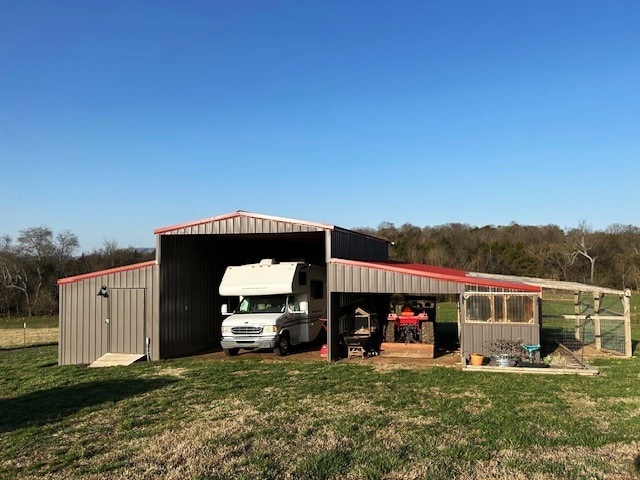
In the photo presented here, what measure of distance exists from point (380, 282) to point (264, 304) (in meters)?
4.20

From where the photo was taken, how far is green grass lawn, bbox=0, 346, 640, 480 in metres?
6.00

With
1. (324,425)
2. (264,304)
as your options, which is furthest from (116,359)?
(324,425)

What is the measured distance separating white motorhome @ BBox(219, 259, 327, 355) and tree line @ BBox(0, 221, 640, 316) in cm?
3208

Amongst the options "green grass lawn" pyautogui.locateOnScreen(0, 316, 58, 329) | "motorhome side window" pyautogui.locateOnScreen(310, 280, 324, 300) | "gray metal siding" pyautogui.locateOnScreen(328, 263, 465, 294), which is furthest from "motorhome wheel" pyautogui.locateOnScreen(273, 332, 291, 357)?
"green grass lawn" pyautogui.locateOnScreen(0, 316, 58, 329)

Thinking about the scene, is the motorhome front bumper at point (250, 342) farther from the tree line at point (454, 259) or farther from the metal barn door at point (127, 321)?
the tree line at point (454, 259)

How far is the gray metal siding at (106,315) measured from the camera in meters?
15.6

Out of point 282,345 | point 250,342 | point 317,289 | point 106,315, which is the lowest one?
point 282,345

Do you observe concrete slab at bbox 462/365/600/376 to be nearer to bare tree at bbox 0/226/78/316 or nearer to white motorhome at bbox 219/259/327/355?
white motorhome at bbox 219/259/327/355

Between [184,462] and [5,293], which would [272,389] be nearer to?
[184,462]

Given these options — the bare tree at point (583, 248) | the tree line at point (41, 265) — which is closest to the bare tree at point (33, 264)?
the tree line at point (41, 265)

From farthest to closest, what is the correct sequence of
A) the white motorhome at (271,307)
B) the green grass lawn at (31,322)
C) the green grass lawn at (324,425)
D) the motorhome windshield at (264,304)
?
the green grass lawn at (31,322) → the motorhome windshield at (264,304) → the white motorhome at (271,307) → the green grass lawn at (324,425)

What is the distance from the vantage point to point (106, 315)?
15734mm

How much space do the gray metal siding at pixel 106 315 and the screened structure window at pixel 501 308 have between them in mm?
9458

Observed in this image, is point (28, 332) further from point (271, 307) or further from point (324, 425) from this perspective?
point (324, 425)
